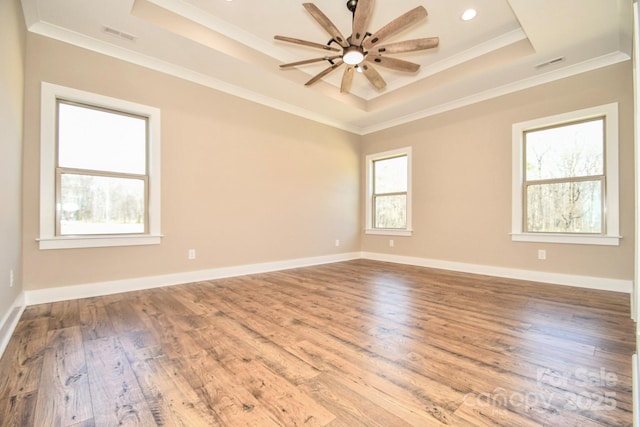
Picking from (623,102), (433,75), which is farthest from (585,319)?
(433,75)

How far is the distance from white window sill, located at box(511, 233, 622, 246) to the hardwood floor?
746 mm

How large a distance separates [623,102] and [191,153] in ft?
17.4

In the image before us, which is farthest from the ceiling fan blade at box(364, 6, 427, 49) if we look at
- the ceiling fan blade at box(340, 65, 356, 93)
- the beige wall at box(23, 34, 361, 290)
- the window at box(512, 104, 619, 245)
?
the window at box(512, 104, 619, 245)

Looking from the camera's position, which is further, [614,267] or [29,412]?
[614,267]

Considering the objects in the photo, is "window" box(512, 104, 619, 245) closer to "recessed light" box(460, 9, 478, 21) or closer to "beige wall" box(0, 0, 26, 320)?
"recessed light" box(460, 9, 478, 21)

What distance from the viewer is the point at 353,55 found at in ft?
9.21

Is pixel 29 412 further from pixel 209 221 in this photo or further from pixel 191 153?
pixel 191 153

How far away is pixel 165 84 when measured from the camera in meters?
3.54

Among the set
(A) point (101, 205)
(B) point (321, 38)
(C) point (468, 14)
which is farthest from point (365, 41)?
(A) point (101, 205)

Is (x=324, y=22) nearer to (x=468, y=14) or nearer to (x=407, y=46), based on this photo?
(x=407, y=46)

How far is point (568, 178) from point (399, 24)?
307cm

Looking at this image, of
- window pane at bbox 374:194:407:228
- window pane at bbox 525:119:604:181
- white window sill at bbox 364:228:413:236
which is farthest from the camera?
window pane at bbox 374:194:407:228

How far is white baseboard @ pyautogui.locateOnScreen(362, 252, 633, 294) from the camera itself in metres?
3.24

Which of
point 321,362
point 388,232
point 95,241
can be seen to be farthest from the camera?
point 388,232
